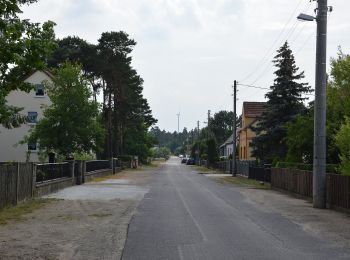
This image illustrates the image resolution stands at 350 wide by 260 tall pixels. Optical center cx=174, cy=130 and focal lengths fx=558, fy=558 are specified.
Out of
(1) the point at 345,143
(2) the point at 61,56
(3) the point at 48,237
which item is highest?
(2) the point at 61,56

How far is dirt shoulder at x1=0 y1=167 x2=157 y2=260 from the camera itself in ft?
32.0

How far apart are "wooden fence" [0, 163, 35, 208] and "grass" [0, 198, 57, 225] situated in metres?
0.23

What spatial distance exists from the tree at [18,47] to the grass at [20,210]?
2673mm

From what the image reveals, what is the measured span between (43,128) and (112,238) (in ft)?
102

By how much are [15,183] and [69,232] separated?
6966 mm

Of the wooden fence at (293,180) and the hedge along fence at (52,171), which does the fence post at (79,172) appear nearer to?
the hedge along fence at (52,171)

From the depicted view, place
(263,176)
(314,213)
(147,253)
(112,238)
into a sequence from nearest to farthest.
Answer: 1. (147,253)
2. (112,238)
3. (314,213)
4. (263,176)

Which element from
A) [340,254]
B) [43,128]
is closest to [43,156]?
[43,128]

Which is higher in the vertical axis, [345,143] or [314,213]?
[345,143]

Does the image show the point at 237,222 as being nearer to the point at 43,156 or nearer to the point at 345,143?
the point at 345,143

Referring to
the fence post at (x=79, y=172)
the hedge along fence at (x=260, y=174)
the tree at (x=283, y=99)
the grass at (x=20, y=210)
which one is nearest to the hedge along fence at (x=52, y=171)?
the fence post at (x=79, y=172)

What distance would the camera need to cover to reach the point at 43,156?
1709 inches

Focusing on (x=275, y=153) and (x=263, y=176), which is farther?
(x=275, y=153)

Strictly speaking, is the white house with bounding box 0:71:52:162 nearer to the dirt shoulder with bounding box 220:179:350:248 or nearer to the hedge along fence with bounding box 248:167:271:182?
the hedge along fence with bounding box 248:167:271:182
